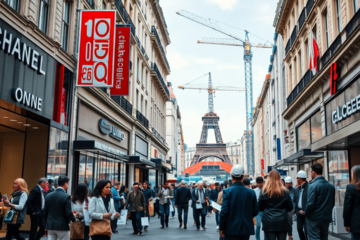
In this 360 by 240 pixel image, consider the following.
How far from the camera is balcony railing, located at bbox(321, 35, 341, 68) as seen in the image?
642 inches

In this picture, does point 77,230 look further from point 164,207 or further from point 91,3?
point 91,3

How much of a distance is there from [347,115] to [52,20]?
38.0 ft

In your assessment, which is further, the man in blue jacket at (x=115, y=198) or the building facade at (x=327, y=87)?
the building facade at (x=327, y=87)

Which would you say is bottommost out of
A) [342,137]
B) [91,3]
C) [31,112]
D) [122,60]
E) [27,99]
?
[342,137]

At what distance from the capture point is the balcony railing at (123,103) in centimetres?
2191

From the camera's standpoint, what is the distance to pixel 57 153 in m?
14.0

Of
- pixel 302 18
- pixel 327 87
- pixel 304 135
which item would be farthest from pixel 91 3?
pixel 304 135

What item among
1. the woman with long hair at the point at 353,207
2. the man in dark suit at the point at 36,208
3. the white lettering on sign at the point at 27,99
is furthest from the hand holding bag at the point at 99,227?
the white lettering on sign at the point at 27,99

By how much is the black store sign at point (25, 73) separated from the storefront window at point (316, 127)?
13.5 metres

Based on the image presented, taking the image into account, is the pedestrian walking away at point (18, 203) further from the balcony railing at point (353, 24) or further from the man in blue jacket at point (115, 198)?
the balcony railing at point (353, 24)

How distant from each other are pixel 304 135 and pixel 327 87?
6.60 metres

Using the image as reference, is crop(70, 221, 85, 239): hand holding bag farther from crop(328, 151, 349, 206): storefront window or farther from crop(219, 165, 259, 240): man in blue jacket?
crop(328, 151, 349, 206): storefront window

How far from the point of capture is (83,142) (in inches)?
597

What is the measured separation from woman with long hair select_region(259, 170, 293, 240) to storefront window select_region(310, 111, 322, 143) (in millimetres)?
14741
